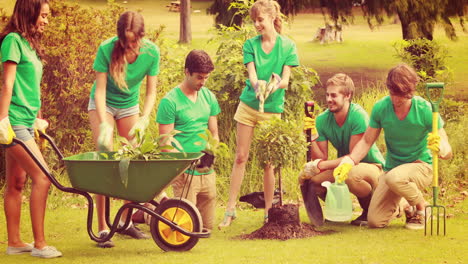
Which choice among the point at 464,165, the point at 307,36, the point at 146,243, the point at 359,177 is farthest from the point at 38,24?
the point at 307,36

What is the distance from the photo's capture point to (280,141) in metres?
5.89

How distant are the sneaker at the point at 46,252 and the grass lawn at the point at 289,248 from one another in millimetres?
45

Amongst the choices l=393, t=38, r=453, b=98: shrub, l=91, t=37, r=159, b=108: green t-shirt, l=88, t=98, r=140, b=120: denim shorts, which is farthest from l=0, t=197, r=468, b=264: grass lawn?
l=393, t=38, r=453, b=98: shrub

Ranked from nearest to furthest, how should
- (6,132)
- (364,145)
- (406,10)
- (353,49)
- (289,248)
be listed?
1. (6,132)
2. (289,248)
3. (364,145)
4. (406,10)
5. (353,49)

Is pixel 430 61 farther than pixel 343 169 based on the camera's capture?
Yes

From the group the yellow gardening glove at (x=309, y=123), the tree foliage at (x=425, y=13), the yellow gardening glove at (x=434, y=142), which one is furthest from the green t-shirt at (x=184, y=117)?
the tree foliage at (x=425, y=13)

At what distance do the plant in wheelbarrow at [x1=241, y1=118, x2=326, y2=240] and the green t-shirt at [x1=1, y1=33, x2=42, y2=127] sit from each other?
1756 millimetres

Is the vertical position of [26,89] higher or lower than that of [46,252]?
higher

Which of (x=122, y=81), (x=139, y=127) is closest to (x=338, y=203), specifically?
(x=139, y=127)

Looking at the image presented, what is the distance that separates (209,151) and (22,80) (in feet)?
4.61

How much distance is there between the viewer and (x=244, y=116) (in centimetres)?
646

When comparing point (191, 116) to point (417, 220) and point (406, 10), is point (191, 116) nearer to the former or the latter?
point (417, 220)

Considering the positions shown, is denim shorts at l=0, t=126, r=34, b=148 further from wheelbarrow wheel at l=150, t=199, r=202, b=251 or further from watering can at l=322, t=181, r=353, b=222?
watering can at l=322, t=181, r=353, b=222

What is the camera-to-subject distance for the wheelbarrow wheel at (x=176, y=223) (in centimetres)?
531
